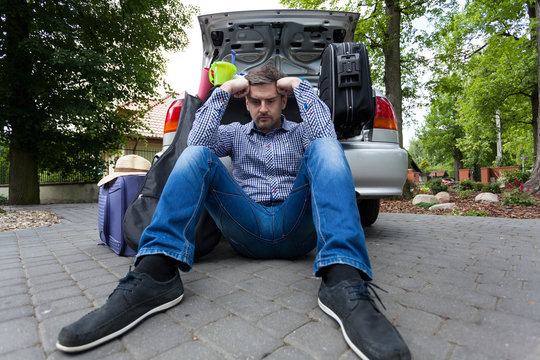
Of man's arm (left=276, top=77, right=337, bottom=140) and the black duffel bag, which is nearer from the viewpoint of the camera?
man's arm (left=276, top=77, right=337, bottom=140)

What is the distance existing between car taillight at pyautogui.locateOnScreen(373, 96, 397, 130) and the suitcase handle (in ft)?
1.54

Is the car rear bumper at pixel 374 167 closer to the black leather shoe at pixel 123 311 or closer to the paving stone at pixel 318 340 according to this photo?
the paving stone at pixel 318 340

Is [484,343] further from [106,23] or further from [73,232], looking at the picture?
[106,23]

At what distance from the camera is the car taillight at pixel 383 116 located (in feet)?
8.29

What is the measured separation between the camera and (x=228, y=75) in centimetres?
252

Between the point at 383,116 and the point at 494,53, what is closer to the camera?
the point at 383,116

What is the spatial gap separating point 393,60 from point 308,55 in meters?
6.29

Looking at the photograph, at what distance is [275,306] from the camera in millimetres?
1397

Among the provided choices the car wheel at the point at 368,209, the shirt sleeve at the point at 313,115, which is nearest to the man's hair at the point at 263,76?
the shirt sleeve at the point at 313,115

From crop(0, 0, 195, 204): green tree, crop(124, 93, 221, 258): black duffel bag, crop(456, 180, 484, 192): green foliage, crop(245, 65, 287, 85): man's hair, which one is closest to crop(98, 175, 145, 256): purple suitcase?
crop(124, 93, 221, 258): black duffel bag

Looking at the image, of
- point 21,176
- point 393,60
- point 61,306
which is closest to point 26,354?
point 61,306

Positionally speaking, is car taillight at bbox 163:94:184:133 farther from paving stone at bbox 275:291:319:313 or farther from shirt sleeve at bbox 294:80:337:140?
paving stone at bbox 275:291:319:313

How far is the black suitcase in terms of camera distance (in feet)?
7.20

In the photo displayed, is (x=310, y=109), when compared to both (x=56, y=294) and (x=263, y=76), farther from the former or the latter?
(x=56, y=294)
